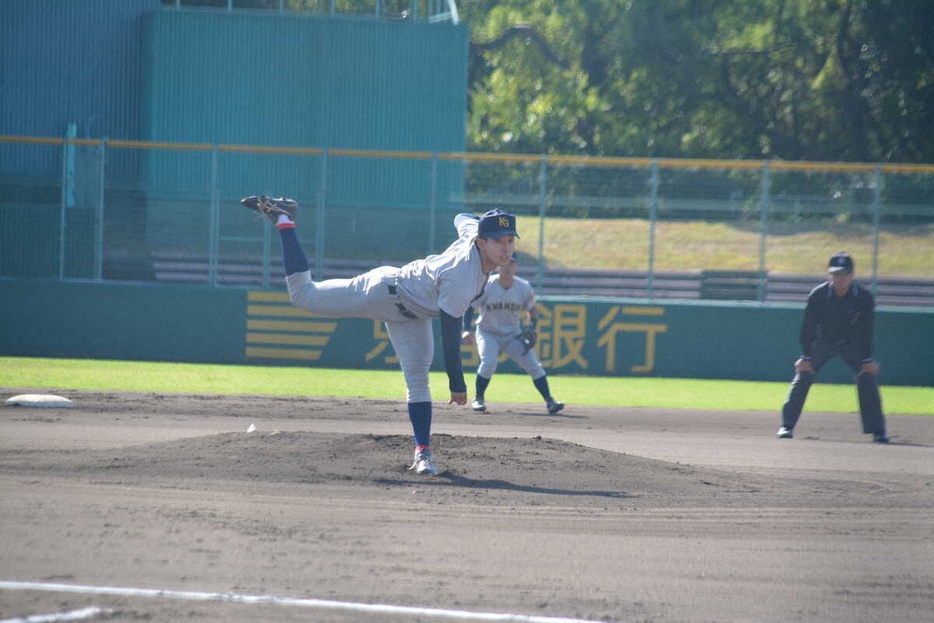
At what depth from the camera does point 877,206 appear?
19.3 m

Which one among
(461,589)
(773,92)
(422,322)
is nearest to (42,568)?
(461,589)

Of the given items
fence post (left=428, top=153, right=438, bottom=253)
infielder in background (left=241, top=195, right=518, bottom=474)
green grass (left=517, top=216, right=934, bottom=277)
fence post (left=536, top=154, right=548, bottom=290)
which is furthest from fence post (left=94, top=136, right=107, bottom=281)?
infielder in background (left=241, top=195, right=518, bottom=474)

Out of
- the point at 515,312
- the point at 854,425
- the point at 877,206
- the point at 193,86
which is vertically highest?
the point at 193,86

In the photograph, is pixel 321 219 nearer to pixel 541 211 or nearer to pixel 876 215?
pixel 541 211

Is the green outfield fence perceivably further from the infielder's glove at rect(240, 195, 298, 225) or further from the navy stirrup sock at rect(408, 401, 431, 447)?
the navy stirrup sock at rect(408, 401, 431, 447)

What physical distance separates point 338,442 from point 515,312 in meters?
5.12

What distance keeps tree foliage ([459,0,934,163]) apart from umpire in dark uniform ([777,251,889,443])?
23626 millimetres

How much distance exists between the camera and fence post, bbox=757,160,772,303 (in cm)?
1928

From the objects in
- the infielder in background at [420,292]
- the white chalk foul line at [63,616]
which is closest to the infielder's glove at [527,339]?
the infielder in background at [420,292]

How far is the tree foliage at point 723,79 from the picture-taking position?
111 feet

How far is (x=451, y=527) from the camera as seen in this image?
682 centimetres

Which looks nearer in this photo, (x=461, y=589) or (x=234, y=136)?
(x=461, y=589)

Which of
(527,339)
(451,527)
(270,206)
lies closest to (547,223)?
(527,339)

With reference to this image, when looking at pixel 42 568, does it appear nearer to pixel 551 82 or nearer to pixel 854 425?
pixel 854 425
